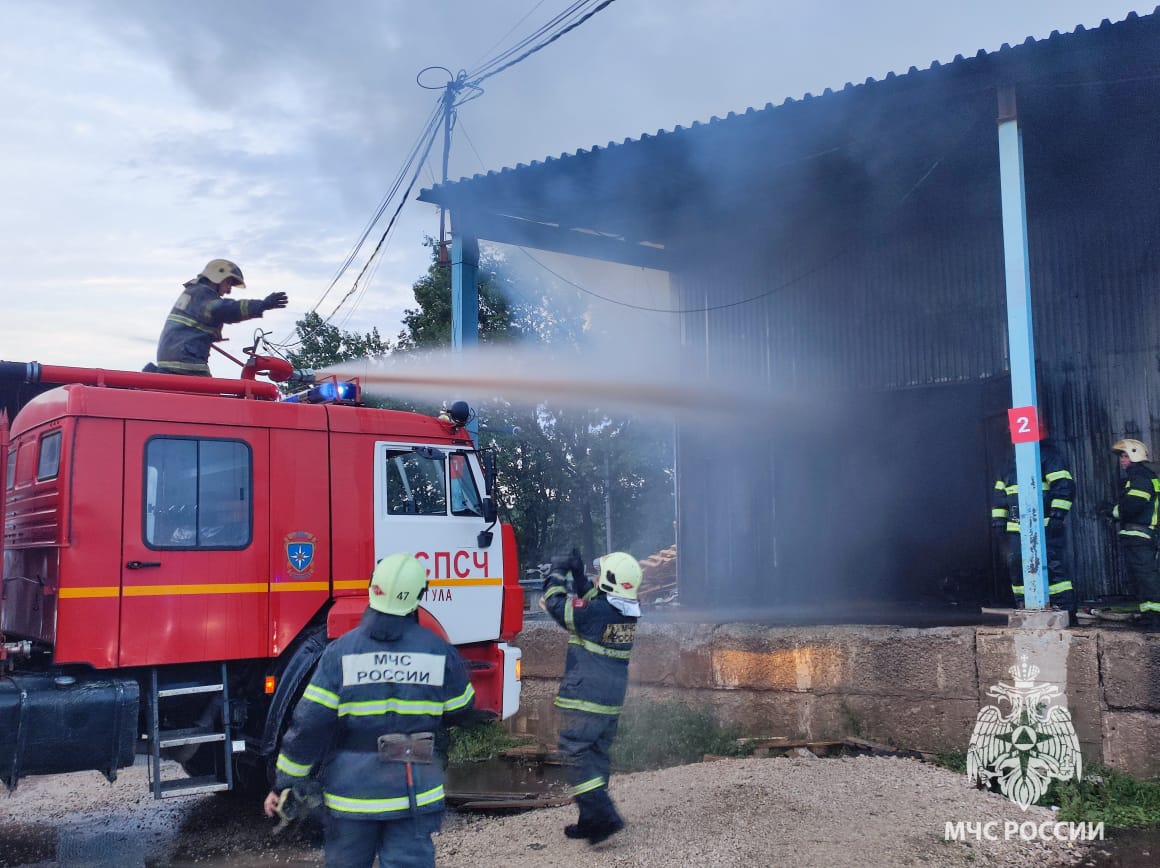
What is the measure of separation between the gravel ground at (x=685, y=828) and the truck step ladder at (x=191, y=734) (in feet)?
1.49

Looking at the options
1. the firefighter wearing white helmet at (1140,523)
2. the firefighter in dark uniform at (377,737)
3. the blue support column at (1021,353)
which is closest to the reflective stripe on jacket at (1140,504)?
the firefighter wearing white helmet at (1140,523)

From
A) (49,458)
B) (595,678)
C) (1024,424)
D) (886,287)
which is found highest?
(886,287)

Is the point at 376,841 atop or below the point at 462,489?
below

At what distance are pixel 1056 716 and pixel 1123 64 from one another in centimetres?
509

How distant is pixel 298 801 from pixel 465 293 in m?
6.58

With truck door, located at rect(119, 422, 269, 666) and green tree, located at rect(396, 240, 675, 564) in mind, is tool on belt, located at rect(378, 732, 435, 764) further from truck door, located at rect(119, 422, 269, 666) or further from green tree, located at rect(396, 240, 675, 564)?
green tree, located at rect(396, 240, 675, 564)

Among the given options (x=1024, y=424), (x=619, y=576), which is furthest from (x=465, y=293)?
(x=1024, y=424)

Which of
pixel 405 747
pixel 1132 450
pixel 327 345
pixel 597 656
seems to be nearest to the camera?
pixel 405 747

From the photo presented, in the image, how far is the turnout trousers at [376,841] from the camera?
335 centimetres

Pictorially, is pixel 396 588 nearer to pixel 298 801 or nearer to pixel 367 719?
pixel 367 719

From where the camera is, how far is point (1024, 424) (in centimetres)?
682

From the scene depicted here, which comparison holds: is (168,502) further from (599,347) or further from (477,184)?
(599,347)

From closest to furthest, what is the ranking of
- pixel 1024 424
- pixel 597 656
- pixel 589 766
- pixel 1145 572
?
1. pixel 589 766
2. pixel 597 656
3. pixel 1024 424
4. pixel 1145 572

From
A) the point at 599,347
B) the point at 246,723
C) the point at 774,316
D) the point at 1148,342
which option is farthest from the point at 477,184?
the point at 1148,342
